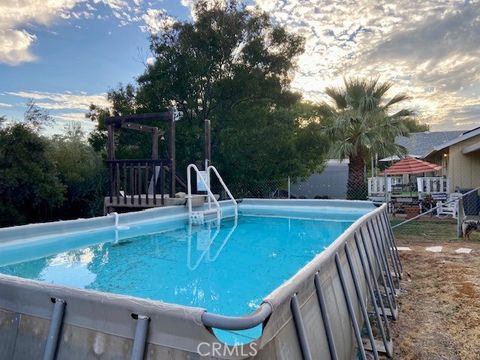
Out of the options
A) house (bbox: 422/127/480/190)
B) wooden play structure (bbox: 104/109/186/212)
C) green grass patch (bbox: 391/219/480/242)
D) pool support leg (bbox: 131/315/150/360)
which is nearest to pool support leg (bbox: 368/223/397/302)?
pool support leg (bbox: 131/315/150/360)

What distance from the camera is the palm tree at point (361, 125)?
13.6 m

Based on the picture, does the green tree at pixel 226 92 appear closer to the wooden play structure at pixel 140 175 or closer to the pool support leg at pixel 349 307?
the wooden play structure at pixel 140 175

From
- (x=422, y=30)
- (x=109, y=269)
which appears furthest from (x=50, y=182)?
(x=422, y=30)

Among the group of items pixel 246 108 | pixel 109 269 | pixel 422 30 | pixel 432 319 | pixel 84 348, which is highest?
pixel 422 30

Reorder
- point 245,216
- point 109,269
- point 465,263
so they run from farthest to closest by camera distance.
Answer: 1. point 245,216
2. point 465,263
3. point 109,269

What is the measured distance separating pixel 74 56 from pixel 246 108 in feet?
20.6

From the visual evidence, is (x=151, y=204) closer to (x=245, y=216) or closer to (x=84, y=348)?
(x=245, y=216)

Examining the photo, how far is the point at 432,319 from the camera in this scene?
381 centimetres

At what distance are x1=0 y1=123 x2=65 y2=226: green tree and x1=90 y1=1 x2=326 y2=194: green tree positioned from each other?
2.72 m

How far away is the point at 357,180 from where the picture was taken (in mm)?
13734

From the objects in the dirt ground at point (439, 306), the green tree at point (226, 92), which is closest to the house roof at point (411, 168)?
the green tree at point (226, 92)

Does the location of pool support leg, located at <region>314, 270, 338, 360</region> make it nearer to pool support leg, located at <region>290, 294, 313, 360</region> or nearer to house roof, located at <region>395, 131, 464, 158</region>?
pool support leg, located at <region>290, 294, 313, 360</region>

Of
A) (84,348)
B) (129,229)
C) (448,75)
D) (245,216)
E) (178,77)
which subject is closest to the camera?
(84,348)

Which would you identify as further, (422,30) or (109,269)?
(422,30)
